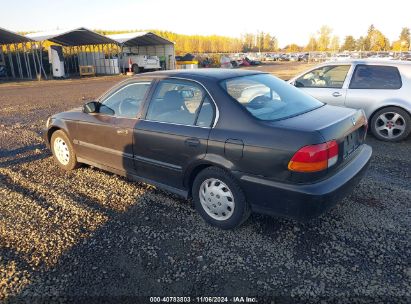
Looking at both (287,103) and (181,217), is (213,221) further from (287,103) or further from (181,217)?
(287,103)

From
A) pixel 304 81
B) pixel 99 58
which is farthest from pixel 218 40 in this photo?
pixel 304 81

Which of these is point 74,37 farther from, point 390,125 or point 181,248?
point 181,248

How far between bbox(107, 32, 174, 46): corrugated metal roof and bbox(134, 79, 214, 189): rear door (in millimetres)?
28434

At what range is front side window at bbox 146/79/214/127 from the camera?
3.57 meters

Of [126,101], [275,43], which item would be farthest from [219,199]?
[275,43]

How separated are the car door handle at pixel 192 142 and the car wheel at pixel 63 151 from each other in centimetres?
248

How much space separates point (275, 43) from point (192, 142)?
134 meters

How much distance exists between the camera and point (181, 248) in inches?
129

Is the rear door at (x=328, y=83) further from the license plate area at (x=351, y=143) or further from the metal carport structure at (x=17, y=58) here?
the metal carport structure at (x=17, y=58)

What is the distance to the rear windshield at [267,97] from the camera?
3.47 meters

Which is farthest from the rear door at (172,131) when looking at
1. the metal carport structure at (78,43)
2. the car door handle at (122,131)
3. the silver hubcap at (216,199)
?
the metal carport structure at (78,43)

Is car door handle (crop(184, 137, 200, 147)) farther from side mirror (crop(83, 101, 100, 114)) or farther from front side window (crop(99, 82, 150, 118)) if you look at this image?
side mirror (crop(83, 101, 100, 114))

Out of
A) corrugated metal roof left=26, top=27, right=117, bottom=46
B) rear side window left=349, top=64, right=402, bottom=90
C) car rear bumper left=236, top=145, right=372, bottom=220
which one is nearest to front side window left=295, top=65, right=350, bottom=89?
rear side window left=349, top=64, right=402, bottom=90

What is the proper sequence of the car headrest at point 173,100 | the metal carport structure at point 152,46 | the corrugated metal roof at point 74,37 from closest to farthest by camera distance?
the car headrest at point 173,100, the corrugated metal roof at point 74,37, the metal carport structure at point 152,46
